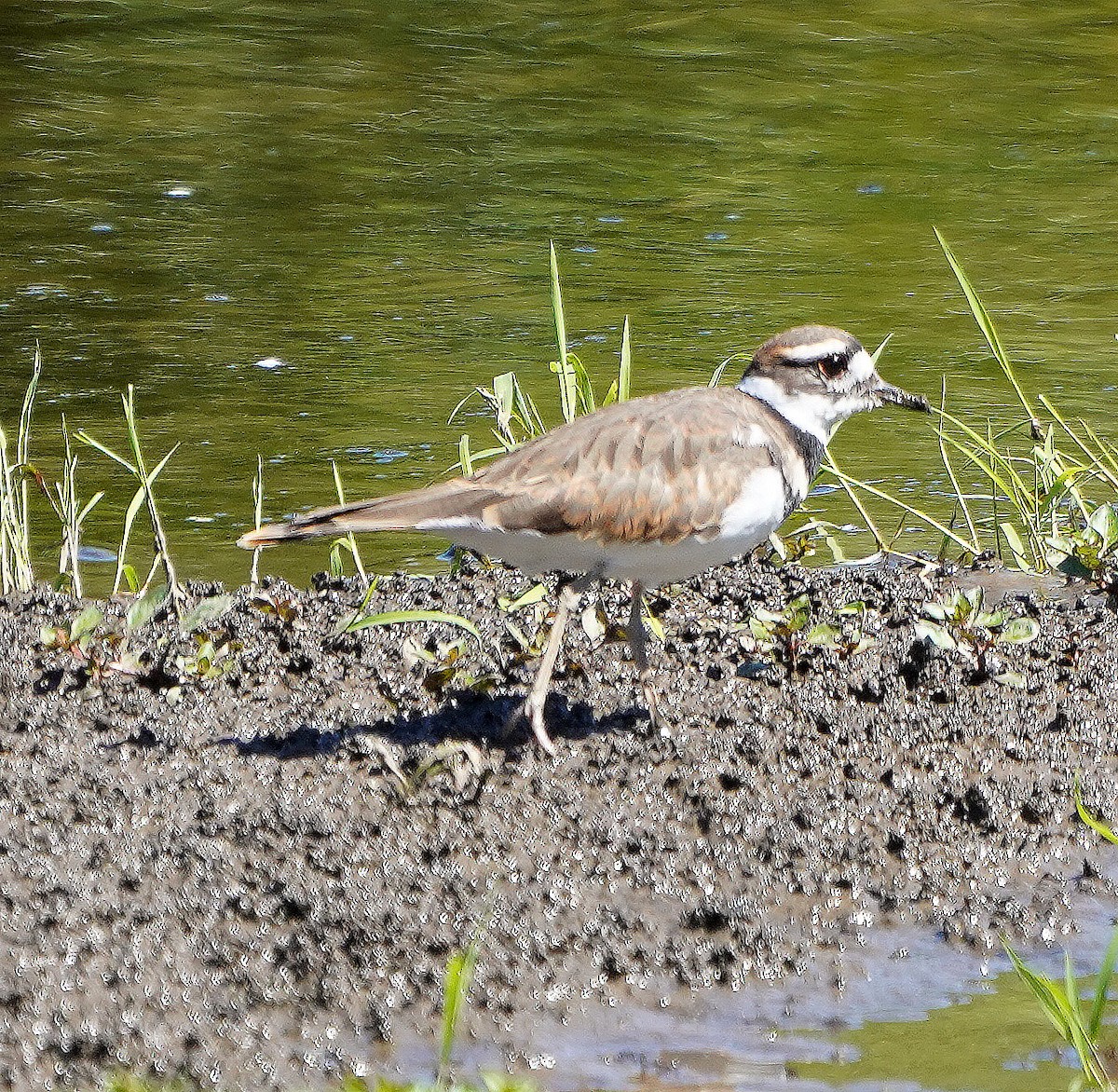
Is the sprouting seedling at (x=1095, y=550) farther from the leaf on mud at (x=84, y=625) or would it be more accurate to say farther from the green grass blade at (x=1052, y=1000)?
the leaf on mud at (x=84, y=625)

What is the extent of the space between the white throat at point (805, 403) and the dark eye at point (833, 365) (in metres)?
0.06

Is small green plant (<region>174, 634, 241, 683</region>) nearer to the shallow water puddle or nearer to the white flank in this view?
the white flank

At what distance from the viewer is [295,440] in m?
8.16

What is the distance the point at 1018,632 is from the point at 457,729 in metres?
1.76

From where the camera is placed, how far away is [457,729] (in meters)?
4.94

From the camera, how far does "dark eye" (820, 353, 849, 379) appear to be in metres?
5.35

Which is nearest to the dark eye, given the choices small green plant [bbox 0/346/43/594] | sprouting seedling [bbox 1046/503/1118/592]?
sprouting seedling [bbox 1046/503/1118/592]

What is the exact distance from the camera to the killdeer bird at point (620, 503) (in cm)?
468

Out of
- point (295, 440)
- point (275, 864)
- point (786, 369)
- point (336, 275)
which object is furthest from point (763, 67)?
point (275, 864)

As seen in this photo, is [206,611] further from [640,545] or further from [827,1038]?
[827,1038]

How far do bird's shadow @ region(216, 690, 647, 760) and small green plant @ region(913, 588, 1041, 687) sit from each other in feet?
3.16

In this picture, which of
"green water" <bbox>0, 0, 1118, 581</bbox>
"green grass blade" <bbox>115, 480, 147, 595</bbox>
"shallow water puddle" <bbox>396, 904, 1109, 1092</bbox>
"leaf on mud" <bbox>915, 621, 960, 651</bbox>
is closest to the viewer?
"shallow water puddle" <bbox>396, 904, 1109, 1092</bbox>

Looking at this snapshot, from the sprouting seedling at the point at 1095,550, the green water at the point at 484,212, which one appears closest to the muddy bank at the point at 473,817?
the sprouting seedling at the point at 1095,550

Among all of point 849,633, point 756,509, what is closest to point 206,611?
point 756,509
